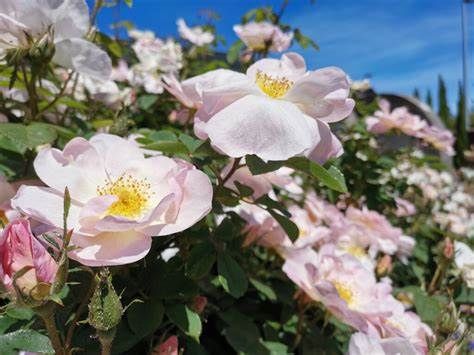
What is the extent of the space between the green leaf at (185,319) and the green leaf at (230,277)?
58 millimetres

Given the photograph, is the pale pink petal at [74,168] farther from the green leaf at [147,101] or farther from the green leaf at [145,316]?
the green leaf at [147,101]

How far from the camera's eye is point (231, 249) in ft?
2.99

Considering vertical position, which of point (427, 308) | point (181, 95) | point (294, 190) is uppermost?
point (181, 95)

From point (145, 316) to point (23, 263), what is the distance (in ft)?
0.79

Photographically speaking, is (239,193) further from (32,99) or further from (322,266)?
(32,99)

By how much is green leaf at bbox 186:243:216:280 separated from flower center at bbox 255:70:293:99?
230 millimetres

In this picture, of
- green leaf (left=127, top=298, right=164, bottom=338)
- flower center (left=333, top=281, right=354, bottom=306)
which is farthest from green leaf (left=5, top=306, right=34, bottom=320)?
flower center (left=333, top=281, right=354, bottom=306)

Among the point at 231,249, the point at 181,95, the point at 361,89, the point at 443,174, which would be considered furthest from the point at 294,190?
the point at 443,174

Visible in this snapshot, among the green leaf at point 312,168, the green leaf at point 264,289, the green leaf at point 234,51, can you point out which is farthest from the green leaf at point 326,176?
the green leaf at point 234,51

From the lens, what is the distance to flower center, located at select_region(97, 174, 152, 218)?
2.24 feet

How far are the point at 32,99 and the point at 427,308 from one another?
36.4 inches

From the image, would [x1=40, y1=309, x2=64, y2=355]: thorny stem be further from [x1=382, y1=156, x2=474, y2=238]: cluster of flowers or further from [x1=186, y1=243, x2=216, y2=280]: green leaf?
[x1=382, y1=156, x2=474, y2=238]: cluster of flowers

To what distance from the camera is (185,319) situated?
0.73 metres

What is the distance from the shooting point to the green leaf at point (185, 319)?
72 centimetres
